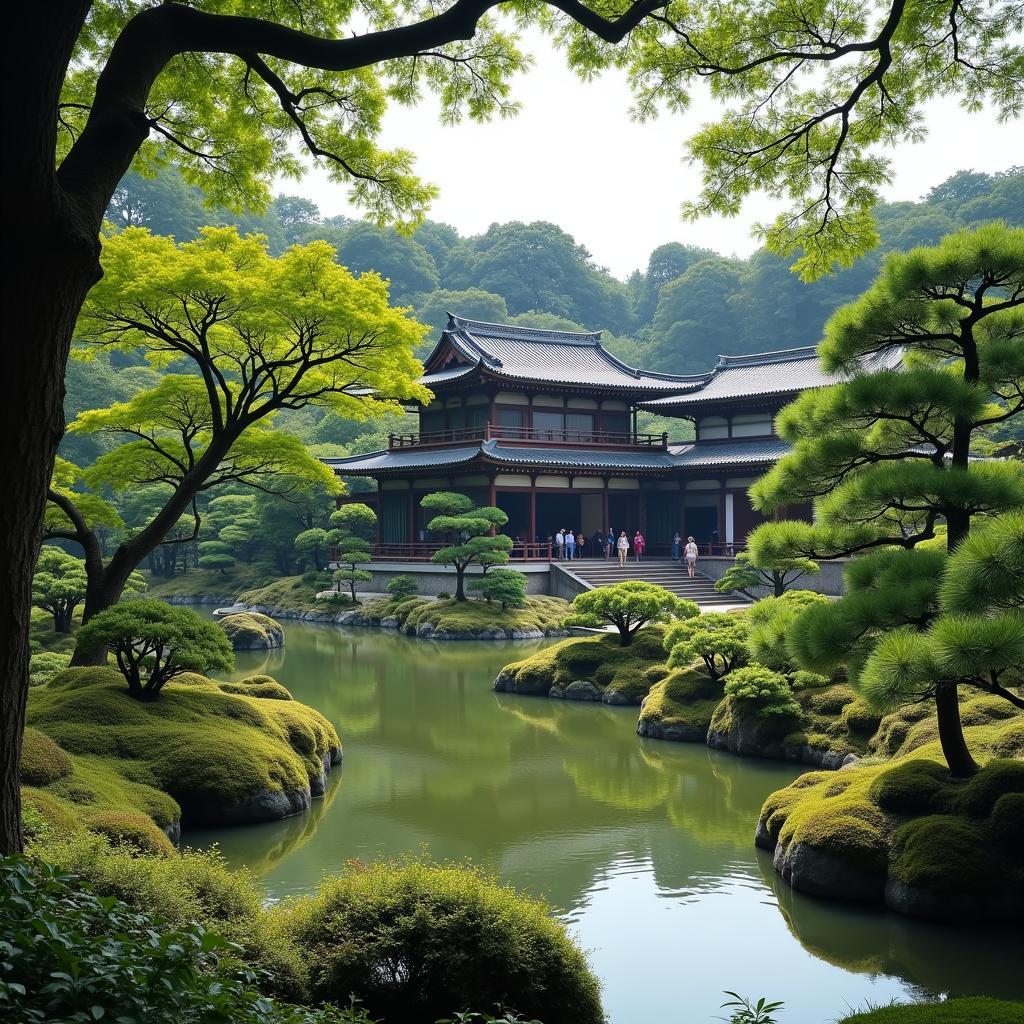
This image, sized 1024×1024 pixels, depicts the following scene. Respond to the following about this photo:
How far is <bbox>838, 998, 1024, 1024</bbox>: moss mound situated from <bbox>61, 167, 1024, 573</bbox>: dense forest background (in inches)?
1355

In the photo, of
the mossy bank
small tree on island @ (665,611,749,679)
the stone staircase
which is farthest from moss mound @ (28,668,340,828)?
the stone staircase

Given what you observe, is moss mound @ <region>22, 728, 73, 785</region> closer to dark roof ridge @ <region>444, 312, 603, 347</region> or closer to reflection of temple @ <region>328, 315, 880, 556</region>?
reflection of temple @ <region>328, 315, 880, 556</region>

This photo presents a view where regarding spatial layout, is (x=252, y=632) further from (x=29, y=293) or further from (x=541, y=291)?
(x=541, y=291)

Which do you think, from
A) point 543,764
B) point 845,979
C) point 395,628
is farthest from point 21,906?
point 395,628

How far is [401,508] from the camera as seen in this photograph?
34938 millimetres

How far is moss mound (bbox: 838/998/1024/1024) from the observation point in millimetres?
4504

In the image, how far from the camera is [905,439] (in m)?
8.37

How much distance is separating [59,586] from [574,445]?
18965 mm

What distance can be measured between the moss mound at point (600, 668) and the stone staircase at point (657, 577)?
966 centimetres

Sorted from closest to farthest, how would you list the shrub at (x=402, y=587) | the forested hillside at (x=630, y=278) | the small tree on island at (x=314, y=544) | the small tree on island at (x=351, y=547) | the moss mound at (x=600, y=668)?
the moss mound at (x=600, y=668)
the shrub at (x=402, y=587)
the small tree on island at (x=351, y=547)
the small tree on island at (x=314, y=544)
the forested hillside at (x=630, y=278)

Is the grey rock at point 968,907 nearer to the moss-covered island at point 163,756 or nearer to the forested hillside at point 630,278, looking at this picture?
the moss-covered island at point 163,756

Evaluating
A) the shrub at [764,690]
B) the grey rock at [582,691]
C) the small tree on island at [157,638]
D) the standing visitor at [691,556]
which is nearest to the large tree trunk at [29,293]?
the small tree on island at [157,638]

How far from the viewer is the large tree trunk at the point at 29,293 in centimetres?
387

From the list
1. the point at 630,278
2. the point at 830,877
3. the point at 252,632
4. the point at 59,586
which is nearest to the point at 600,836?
the point at 830,877
